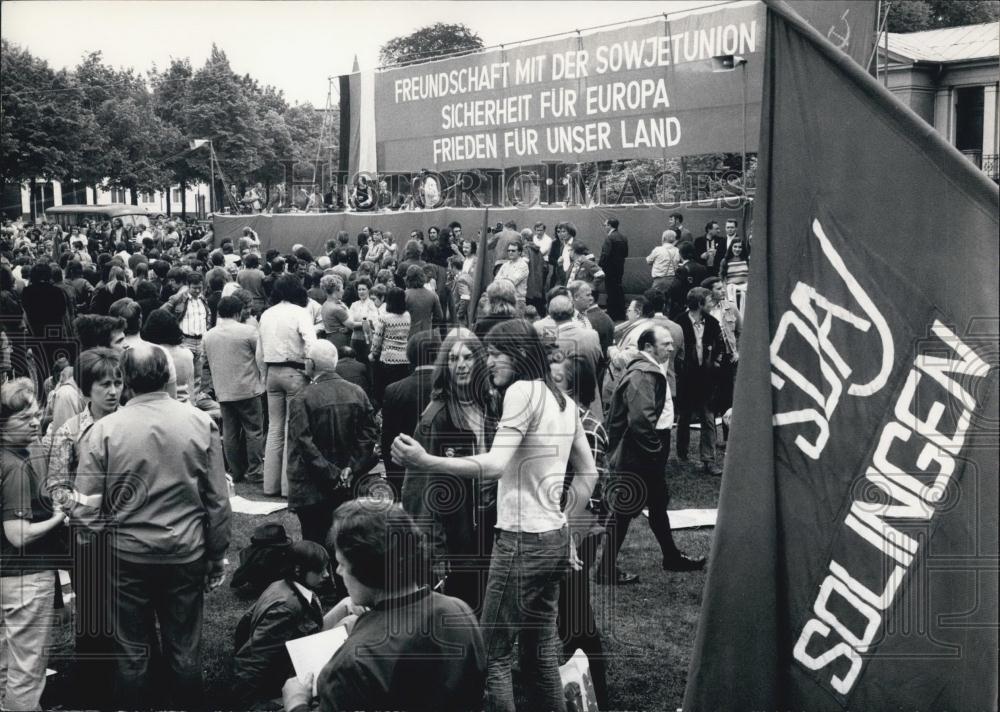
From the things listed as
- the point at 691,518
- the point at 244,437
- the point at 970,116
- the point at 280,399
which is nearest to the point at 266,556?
the point at 280,399

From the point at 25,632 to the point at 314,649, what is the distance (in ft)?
5.21

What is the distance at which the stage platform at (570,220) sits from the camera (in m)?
18.1

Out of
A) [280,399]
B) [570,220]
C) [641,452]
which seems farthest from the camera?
[570,220]

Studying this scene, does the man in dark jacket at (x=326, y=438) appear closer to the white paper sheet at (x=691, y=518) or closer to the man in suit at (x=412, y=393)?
the man in suit at (x=412, y=393)

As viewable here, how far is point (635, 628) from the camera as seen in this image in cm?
610

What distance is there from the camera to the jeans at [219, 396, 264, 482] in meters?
9.46

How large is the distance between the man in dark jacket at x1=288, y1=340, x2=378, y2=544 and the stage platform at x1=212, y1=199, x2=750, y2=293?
33.4ft

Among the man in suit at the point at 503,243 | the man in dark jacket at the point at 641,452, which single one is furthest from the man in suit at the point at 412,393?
the man in suit at the point at 503,243

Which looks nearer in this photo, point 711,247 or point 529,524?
point 529,524

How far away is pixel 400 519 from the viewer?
10.3 feet

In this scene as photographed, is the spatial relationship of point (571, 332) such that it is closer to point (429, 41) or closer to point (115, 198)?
point (429, 41)

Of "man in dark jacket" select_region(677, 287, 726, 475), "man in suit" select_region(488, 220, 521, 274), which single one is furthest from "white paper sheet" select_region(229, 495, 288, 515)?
"man in suit" select_region(488, 220, 521, 274)

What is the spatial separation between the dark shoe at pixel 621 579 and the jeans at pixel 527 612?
2338 millimetres

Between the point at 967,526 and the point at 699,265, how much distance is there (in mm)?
12849
